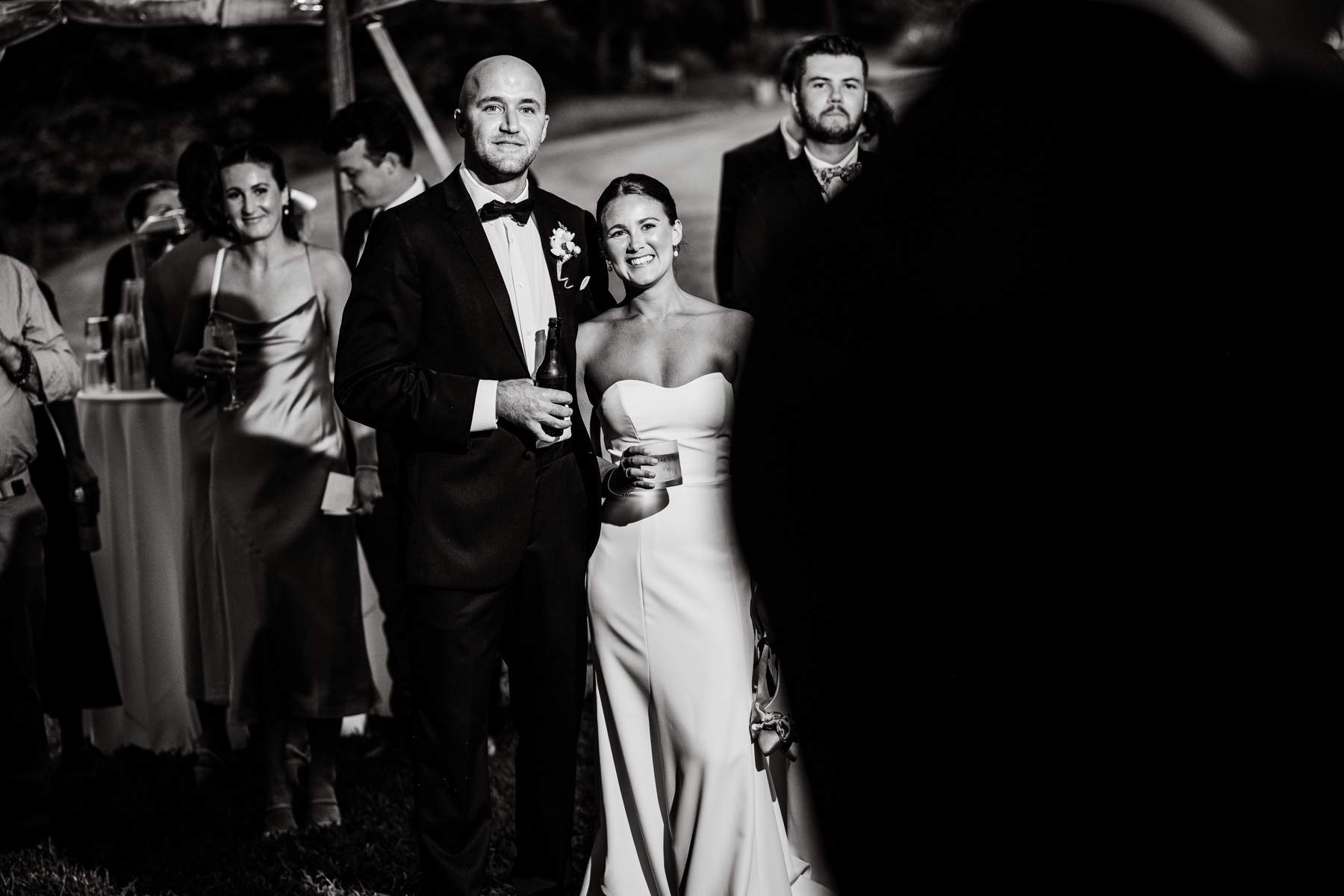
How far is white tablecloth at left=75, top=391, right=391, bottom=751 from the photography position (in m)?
5.43

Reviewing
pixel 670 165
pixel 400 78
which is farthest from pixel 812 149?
pixel 670 165

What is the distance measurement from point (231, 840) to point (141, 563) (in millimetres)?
1505

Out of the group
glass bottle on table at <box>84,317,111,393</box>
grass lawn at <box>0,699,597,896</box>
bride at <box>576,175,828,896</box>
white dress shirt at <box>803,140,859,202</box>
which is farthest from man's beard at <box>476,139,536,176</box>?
glass bottle on table at <box>84,317,111,393</box>

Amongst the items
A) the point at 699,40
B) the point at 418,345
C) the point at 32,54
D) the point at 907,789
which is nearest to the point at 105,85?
the point at 32,54

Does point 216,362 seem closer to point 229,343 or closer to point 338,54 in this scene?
point 229,343

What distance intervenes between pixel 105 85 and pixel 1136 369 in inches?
601

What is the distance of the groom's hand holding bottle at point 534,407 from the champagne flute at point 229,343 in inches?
65.7

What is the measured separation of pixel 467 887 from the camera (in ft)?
11.3

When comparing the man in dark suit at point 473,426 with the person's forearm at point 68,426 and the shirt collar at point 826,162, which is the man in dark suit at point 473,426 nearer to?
the shirt collar at point 826,162

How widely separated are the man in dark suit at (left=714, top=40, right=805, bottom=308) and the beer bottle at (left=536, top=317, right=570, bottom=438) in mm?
1424

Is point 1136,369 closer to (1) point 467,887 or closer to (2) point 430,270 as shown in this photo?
(2) point 430,270

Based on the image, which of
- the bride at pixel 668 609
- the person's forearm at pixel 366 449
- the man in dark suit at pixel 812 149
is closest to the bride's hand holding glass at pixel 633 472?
the bride at pixel 668 609

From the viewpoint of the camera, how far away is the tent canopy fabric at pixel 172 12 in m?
5.83

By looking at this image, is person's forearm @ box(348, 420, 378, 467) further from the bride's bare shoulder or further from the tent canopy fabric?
the tent canopy fabric
